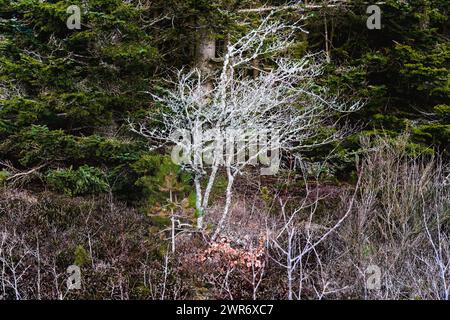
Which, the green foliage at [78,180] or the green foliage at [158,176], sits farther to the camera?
the green foliage at [78,180]

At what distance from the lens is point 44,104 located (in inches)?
396

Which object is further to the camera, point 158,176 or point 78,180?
point 78,180

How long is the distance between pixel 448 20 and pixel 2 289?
13.6 metres

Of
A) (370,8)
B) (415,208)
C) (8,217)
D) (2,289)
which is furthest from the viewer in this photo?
(370,8)

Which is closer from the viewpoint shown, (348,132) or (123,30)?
(123,30)

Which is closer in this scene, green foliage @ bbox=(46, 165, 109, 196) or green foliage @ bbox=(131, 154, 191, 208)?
green foliage @ bbox=(131, 154, 191, 208)

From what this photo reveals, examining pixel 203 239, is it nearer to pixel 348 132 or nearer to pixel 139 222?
pixel 139 222

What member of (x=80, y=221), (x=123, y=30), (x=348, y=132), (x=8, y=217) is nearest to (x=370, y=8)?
(x=348, y=132)

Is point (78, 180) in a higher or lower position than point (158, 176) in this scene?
lower

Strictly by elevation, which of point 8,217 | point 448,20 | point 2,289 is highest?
point 448,20

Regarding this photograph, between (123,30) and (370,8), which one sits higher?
(370,8)
